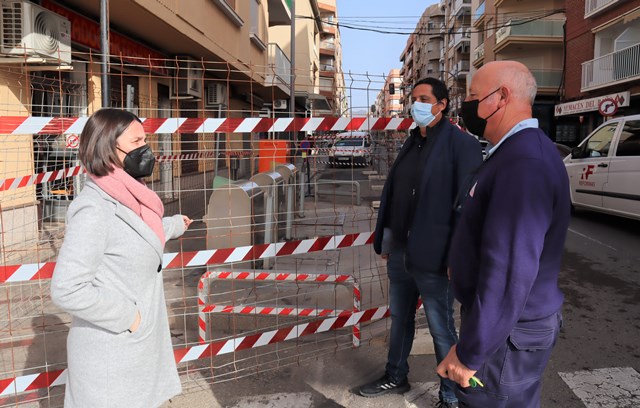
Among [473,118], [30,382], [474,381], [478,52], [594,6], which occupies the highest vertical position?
[478,52]

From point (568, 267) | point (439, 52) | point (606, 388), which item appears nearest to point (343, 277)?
point (606, 388)

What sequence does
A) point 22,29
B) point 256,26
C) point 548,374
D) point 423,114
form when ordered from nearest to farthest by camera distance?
point 423,114, point 548,374, point 22,29, point 256,26

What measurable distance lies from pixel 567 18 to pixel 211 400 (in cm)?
2687

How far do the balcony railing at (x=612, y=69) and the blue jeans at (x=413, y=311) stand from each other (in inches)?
770

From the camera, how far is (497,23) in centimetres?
3188

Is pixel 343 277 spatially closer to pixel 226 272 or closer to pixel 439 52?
pixel 226 272

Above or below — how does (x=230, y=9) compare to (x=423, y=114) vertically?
above

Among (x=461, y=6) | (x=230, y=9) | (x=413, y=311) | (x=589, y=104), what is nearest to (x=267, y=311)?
(x=413, y=311)

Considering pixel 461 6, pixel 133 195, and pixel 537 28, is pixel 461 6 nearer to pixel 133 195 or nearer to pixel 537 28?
pixel 537 28

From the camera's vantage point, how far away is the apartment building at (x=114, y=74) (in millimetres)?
4883

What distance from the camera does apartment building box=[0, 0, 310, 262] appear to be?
192 inches

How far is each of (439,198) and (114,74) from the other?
254cm

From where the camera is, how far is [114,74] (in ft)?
12.2

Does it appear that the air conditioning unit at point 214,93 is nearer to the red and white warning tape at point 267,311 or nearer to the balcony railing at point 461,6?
the red and white warning tape at point 267,311
